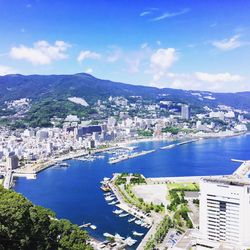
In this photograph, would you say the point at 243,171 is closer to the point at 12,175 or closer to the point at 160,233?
the point at 160,233

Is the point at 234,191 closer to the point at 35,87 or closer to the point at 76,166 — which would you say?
the point at 76,166

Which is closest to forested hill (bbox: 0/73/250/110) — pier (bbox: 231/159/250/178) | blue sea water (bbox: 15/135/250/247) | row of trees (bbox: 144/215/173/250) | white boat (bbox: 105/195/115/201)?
blue sea water (bbox: 15/135/250/247)

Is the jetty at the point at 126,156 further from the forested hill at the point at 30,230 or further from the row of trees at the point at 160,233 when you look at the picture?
the forested hill at the point at 30,230

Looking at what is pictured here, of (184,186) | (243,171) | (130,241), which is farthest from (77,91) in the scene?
(130,241)

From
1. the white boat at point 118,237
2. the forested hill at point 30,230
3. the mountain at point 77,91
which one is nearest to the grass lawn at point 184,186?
the white boat at point 118,237

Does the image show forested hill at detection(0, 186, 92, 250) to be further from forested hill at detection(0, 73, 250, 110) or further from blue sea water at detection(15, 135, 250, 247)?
forested hill at detection(0, 73, 250, 110)

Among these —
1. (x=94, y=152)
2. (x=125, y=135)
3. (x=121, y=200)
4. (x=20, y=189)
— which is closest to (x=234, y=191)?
(x=121, y=200)

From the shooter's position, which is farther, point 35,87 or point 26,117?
point 35,87
